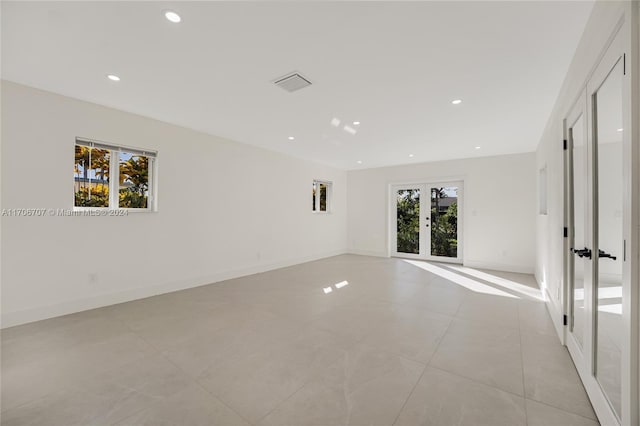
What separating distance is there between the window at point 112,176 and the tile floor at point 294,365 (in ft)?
4.52

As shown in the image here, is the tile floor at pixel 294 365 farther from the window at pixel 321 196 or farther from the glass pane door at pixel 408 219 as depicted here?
the window at pixel 321 196

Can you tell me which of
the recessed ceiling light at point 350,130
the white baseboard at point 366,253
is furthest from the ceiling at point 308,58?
the white baseboard at point 366,253

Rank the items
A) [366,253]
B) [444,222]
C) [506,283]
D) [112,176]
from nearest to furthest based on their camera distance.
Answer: [112,176] → [506,283] → [444,222] → [366,253]

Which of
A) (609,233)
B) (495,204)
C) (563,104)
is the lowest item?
(609,233)

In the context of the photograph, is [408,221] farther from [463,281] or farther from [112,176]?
[112,176]

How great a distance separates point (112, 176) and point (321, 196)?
15.6ft

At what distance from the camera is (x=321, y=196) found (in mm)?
7398

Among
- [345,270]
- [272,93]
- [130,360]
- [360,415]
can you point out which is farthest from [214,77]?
[345,270]

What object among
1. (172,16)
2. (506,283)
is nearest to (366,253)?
(506,283)

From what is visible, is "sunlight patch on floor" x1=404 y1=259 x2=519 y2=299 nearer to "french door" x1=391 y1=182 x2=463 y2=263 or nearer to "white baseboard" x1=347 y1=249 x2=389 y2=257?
"french door" x1=391 y1=182 x2=463 y2=263

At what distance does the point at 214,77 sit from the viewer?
2633 mm

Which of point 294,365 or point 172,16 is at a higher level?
point 172,16

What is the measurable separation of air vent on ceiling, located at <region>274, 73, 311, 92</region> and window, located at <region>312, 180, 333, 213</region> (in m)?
4.24

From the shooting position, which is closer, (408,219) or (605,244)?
(605,244)
